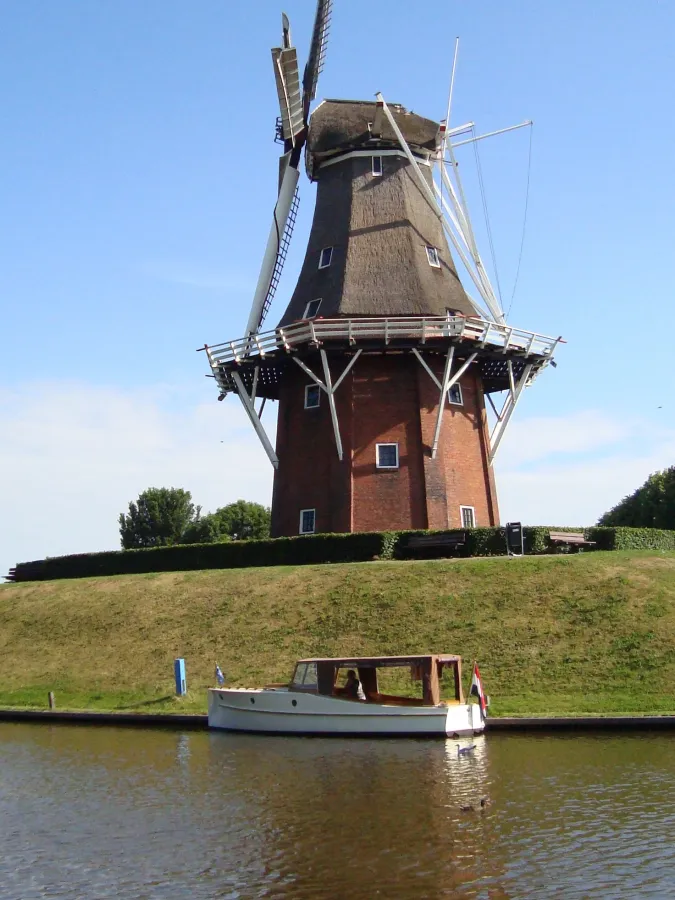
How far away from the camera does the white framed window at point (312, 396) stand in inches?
1640

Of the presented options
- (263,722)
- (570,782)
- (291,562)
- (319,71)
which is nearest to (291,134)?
(319,71)

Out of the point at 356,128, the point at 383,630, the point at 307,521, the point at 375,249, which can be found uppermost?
the point at 356,128

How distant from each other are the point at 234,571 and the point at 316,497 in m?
4.73

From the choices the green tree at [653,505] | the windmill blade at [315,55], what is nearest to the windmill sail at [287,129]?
the windmill blade at [315,55]

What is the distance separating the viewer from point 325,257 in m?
43.7

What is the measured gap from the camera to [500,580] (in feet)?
105

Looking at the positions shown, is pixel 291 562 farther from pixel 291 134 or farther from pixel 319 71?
pixel 319 71

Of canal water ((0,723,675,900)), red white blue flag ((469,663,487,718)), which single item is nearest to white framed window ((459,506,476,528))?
red white blue flag ((469,663,487,718))

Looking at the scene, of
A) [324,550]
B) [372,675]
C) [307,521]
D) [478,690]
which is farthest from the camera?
[307,521]

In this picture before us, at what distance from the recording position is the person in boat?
2484cm

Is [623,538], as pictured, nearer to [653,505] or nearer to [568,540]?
[568,540]

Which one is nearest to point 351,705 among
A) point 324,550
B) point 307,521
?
point 324,550

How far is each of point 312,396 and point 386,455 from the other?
4.51m

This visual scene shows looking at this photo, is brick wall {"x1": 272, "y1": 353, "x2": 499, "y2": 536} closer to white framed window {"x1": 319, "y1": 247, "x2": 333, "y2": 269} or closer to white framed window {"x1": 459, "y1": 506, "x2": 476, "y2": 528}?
white framed window {"x1": 459, "y1": 506, "x2": 476, "y2": 528}
